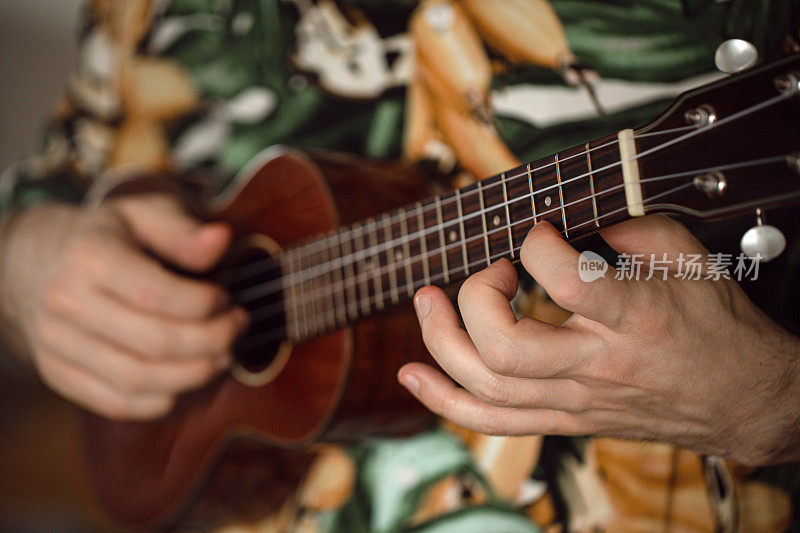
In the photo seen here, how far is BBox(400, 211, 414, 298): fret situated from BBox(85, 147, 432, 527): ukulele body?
2 centimetres

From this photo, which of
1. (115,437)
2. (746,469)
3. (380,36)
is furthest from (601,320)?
(115,437)

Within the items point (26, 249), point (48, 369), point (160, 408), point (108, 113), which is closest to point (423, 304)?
point (160, 408)

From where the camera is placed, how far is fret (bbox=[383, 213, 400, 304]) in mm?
449

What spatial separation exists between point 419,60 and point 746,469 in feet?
1.47

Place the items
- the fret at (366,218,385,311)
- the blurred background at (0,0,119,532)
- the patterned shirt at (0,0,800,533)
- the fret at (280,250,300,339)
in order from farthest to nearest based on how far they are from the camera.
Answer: the blurred background at (0,0,119,532), the fret at (280,250,300,339), the fret at (366,218,385,311), the patterned shirt at (0,0,800,533)

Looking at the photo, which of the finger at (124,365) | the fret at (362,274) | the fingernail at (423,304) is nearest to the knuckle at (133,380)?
the finger at (124,365)

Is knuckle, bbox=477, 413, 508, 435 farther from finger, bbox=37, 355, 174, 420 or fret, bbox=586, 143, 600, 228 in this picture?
finger, bbox=37, 355, 174, 420

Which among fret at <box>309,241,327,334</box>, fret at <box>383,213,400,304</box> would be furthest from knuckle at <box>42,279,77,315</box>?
fret at <box>383,213,400,304</box>

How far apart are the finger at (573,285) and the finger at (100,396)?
0.53 meters

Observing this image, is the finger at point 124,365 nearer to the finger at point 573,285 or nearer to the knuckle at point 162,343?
the knuckle at point 162,343

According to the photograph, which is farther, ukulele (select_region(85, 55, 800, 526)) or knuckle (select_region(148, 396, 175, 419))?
knuckle (select_region(148, 396, 175, 419))

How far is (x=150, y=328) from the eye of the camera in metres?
0.65

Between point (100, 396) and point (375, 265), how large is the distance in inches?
17.3

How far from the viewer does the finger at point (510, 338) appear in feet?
1.02
